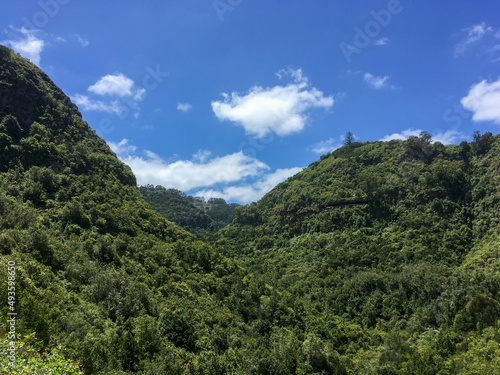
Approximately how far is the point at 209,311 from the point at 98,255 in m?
18.6

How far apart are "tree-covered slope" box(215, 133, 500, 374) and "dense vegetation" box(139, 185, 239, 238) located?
31.7 meters

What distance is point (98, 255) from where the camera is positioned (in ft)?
142

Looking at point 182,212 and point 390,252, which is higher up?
point 182,212

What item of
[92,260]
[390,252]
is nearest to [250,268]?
[390,252]

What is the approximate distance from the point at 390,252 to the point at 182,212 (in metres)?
102

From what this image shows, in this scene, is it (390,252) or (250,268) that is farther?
(250,268)

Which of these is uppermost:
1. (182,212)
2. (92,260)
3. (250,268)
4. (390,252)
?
(182,212)

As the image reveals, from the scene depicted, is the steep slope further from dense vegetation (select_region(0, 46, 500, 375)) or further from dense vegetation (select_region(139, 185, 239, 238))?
dense vegetation (select_region(139, 185, 239, 238))

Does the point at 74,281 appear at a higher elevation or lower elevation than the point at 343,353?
higher

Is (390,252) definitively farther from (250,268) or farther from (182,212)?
(182,212)

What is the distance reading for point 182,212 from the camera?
14625cm

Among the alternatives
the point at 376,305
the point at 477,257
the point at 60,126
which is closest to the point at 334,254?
the point at 376,305

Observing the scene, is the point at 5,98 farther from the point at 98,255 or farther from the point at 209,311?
the point at 209,311

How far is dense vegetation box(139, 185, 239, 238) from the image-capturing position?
136 metres
